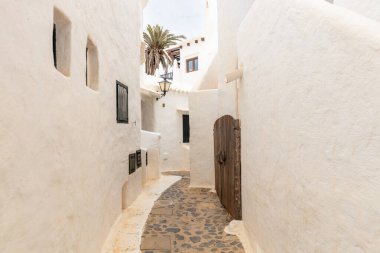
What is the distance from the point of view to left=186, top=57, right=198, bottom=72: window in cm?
1900

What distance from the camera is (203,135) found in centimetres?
810

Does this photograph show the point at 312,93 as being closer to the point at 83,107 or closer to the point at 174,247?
the point at 83,107

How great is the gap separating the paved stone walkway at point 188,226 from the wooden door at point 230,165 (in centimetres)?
36

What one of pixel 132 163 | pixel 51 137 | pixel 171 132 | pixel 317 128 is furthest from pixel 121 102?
pixel 171 132

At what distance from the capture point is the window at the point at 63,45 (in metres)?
2.81

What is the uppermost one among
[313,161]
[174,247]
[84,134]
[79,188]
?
[84,134]

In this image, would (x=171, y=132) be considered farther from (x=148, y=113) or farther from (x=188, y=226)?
(x=188, y=226)

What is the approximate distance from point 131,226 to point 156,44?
52.6 ft

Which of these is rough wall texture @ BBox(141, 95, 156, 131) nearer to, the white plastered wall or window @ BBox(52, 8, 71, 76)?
the white plastered wall

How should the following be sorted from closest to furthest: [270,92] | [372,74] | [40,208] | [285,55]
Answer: [372,74], [40,208], [285,55], [270,92]

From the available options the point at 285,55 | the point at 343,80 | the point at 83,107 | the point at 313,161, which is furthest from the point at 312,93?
the point at 83,107

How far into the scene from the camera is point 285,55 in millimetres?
2473

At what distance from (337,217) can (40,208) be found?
236 centimetres

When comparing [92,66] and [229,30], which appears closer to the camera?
[92,66]
